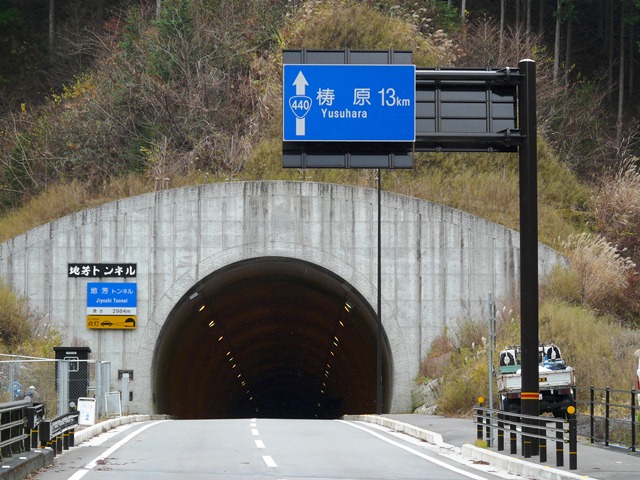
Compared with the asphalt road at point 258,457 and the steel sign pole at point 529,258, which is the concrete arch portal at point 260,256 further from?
the steel sign pole at point 529,258

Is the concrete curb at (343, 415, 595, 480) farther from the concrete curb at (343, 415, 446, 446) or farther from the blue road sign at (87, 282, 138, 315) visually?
the blue road sign at (87, 282, 138, 315)

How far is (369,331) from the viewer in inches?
1763

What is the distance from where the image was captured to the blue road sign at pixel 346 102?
23.3 metres

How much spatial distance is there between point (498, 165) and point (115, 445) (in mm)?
27874

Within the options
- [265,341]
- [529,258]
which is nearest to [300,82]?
[529,258]

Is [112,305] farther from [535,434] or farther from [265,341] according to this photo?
[265,341]

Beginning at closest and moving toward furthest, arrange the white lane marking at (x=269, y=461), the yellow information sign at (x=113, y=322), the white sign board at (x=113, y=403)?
the white lane marking at (x=269, y=461)
the white sign board at (x=113, y=403)
the yellow information sign at (x=113, y=322)

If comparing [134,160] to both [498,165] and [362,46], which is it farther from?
[498,165]

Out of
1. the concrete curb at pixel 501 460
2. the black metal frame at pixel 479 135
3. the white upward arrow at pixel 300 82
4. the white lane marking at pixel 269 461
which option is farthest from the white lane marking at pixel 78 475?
the white upward arrow at pixel 300 82

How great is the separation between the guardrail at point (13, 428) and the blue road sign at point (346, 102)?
8.81 m

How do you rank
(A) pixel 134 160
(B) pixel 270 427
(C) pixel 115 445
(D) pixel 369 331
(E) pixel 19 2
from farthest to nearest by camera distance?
1. (E) pixel 19 2
2. (A) pixel 134 160
3. (D) pixel 369 331
4. (B) pixel 270 427
5. (C) pixel 115 445

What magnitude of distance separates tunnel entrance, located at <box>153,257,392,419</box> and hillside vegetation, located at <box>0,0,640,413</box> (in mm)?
4666

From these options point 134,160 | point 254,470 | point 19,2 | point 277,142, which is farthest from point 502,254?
point 19,2

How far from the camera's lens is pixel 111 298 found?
3784 cm
